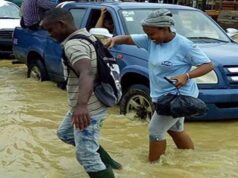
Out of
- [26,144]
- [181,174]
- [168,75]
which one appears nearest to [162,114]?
[168,75]

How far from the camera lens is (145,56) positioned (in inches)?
275

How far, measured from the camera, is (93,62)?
4.11 metres

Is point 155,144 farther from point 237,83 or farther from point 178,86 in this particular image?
point 237,83

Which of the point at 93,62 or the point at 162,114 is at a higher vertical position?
the point at 93,62

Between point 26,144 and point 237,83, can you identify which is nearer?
point 26,144

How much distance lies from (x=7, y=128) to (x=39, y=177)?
1.97 metres

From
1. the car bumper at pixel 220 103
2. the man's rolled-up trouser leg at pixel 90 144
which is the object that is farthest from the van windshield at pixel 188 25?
the man's rolled-up trouser leg at pixel 90 144

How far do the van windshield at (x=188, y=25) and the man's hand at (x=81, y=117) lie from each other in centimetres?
370

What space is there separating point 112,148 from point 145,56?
1.50 m

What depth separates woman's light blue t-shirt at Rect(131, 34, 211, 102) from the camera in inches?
188

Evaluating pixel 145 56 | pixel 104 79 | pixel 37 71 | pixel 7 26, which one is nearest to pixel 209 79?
pixel 145 56

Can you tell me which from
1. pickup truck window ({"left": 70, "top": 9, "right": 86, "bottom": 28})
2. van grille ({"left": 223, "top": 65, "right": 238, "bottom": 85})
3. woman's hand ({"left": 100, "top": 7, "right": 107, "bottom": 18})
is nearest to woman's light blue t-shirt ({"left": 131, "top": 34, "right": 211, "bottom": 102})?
van grille ({"left": 223, "top": 65, "right": 238, "bottom": 85})

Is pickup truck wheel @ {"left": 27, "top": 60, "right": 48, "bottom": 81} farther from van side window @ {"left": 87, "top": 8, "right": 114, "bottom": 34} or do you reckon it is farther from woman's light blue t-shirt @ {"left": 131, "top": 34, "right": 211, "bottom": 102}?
woman's light blue t-shirt @ {"left": 131, "top": 34, "right": 211, "bottom": 102}

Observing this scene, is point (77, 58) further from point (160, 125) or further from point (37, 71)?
point (37, 71)
